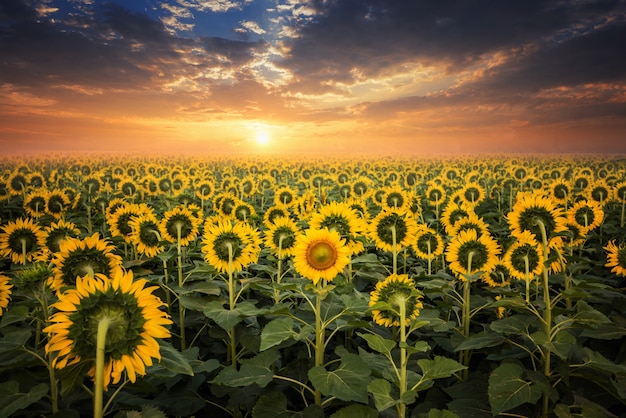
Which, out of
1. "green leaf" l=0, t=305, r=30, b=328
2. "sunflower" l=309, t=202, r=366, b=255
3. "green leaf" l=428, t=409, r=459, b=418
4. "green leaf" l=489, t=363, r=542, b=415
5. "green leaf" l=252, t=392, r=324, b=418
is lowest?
"green leaf" l=252, t=392, r=324, b=418

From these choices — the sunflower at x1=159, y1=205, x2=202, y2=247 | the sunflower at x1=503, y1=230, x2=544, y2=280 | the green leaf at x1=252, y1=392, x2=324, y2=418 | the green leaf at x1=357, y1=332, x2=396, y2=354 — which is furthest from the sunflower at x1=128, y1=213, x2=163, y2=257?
the sunflower at x1=503, y1=230, x2=544, y2=280

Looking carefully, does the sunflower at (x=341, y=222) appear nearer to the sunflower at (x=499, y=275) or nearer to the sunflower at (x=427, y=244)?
the sunflower at (x=427, y=244)

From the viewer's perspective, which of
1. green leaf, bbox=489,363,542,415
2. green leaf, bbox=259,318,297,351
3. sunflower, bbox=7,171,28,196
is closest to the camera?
green leaf, bbox=489,363,542,415

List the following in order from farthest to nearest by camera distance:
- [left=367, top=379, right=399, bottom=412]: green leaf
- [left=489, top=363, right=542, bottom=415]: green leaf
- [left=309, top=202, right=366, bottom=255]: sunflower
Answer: [left=309, top=202, right=366, bottom=255]: sunflower < [left=489, top=363, right=542, bottom=415]: green leaf < [left=367, top=379, right=399, bottom=412]: green leaf

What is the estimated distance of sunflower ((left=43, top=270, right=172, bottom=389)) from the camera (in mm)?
1753

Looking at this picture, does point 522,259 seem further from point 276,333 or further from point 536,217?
point 276,333

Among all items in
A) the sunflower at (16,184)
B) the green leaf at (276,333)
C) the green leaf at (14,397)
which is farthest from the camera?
the sunflower at (16,184)

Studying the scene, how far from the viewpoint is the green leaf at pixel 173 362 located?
2.00m

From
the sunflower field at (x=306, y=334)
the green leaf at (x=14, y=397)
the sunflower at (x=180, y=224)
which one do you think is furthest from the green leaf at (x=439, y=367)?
the sunflower at (x=180, y=224)

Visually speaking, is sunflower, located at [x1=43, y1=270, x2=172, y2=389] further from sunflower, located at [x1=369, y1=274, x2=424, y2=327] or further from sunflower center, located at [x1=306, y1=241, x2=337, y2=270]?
sunflower, located at [x1=369, y1=274, x2=424, y2=327]

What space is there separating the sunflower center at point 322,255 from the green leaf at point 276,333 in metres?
0.60

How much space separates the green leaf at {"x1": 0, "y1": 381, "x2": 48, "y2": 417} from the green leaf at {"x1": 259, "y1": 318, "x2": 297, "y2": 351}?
1.34 metres

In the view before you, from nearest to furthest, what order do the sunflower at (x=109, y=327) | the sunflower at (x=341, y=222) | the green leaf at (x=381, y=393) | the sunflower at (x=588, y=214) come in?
the sunflower at (x=109, y=327) < the green leaf at (x=381, y=393) < the sunflower at (x=341, y=222) < the sunflower at (x=588, y=214)

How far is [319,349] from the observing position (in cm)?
311
